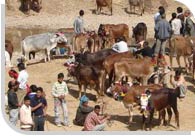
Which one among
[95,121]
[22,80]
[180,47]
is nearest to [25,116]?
[95,121]

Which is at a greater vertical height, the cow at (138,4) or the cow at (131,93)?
the cow at (138,4)

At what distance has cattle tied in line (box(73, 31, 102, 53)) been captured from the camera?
811 inches

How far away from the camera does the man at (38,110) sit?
14.6 m

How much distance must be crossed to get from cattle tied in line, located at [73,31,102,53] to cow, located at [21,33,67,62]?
0.55 metres

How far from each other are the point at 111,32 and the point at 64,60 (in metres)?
2.13

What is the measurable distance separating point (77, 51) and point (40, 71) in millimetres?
1495

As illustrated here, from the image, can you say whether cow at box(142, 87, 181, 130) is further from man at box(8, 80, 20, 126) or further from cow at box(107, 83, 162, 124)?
man at box(8, 80, 20, 126)

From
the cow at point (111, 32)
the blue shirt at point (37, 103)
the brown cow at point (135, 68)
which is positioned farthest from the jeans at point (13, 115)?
the cow at point (111, 32)

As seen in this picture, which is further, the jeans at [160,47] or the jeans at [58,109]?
the jeans at [160,47]

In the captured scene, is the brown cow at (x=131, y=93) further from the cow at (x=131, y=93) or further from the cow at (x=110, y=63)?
the cow at (x=110, y=63)

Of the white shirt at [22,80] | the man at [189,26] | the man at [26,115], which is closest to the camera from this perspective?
the man at [26,115]

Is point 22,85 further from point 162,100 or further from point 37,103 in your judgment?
point 162,100

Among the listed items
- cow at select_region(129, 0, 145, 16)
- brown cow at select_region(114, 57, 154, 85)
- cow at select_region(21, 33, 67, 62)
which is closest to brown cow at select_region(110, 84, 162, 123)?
brown cow at select_region(114, 57, 154, 85)

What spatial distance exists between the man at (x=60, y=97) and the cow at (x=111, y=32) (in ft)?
19.7
